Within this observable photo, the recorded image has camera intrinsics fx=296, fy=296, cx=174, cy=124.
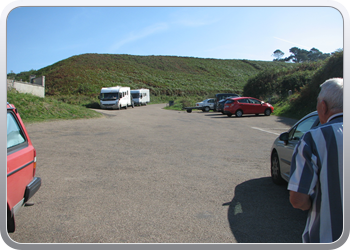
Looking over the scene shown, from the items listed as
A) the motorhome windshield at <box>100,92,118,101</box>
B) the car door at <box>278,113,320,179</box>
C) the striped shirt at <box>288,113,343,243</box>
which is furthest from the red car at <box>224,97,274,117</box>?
the striped shirt at <box>288,113,343,243</box>

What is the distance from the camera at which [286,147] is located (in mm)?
4883

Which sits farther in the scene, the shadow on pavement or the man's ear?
the shadow on pavement

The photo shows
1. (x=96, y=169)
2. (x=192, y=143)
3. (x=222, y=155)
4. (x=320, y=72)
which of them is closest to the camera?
(x=96, y=169)

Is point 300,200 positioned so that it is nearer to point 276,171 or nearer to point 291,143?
point 291,143

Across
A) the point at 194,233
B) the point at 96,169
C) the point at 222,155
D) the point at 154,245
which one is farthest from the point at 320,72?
the point at 154,245

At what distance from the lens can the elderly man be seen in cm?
162

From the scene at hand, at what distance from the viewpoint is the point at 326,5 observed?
1965 mm

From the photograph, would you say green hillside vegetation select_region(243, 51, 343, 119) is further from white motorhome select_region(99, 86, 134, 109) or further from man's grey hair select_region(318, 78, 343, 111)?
man's grey hair select_region(318, 78, 343, 111)

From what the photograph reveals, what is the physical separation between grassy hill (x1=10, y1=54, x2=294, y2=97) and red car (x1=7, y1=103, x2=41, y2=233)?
3003 cm

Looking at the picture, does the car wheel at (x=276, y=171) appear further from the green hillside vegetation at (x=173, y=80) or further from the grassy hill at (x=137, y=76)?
the grassy hill at (x=137, y=76)

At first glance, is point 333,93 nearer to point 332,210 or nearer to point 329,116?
point 329,116

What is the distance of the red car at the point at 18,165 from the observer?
2.77m

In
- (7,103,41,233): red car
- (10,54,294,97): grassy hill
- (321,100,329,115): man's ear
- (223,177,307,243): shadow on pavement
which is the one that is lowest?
(223,177,307,243): shadow on pavement

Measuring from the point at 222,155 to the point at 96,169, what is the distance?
3379 millimetres
